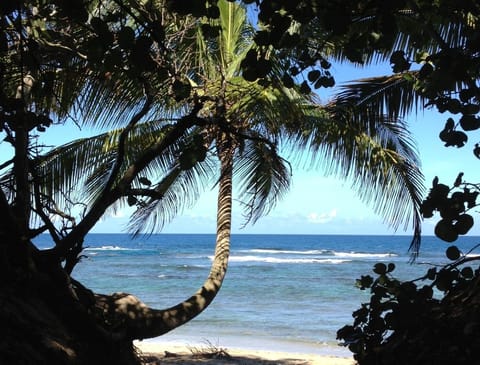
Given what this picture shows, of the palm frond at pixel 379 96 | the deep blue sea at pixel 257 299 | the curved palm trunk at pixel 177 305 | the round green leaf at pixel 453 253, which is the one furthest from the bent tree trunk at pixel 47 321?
the palm frond at pixel 379 96

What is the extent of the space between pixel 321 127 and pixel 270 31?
545 cm

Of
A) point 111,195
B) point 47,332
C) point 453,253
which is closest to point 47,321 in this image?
point 47,332

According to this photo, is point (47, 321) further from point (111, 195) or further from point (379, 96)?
point (379, 96)

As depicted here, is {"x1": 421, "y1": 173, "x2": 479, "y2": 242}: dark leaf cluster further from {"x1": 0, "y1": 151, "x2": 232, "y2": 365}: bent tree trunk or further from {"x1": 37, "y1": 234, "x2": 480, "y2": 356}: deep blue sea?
{"x1": 37, "y1": 234, "x2": 480, "y2": 356}: deep blue sea

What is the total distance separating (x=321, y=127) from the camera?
7375 millimetres

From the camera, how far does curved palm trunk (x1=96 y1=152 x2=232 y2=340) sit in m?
3.36

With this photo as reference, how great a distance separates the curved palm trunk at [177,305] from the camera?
3360 millimetres

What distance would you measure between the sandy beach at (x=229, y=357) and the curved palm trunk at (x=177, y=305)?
2.27 metres

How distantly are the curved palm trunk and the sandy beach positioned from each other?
89.3 inches

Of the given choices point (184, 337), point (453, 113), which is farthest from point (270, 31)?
point (184, 337)

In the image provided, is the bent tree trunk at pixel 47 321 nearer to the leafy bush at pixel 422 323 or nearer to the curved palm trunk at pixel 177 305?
the curved palm trunk at pixel 177 305

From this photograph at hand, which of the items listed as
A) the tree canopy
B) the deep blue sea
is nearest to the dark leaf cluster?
the tree canopy

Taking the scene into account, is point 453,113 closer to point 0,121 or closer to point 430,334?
point 430,334

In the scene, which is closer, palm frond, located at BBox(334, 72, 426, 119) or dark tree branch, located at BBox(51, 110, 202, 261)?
dark tree branch, located at BBox(51, 110, 202, 261)
